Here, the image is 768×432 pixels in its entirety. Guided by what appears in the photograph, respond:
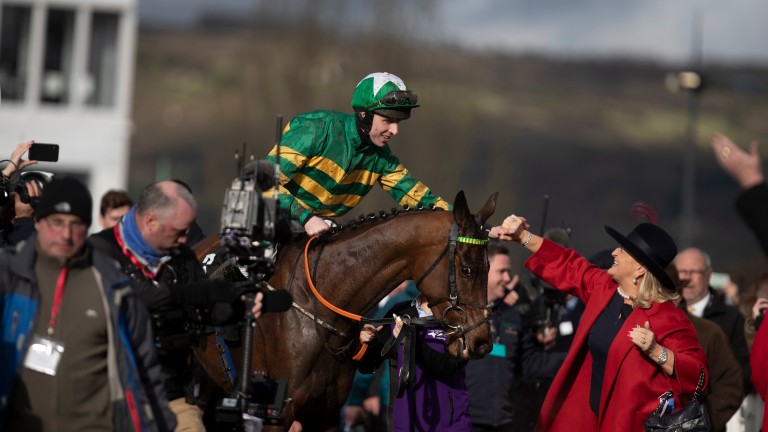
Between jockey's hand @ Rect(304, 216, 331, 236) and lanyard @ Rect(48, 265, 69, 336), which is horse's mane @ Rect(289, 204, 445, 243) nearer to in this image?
jockey's hand @ Rect(304, 216, 331, 236)

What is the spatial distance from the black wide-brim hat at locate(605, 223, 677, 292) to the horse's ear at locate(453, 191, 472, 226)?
2.99ft

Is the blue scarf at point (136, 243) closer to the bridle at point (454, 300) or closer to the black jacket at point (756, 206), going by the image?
the bridle at point (454, 300)

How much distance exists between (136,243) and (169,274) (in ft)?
0.97

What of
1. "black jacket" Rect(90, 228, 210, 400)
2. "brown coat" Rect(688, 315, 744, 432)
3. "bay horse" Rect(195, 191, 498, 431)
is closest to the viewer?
"black jacket" Rect(90, 228, 210, 400)

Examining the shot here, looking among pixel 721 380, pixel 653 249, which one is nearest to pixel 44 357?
pixel 653 249

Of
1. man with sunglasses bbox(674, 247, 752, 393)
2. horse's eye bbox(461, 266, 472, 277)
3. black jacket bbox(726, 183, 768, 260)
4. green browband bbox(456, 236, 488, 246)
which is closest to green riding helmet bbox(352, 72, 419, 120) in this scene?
green browband bbox(456, 236, 488, 246)

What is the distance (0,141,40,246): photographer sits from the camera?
7.24 metres

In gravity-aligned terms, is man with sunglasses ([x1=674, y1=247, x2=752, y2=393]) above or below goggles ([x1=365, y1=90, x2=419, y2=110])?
below

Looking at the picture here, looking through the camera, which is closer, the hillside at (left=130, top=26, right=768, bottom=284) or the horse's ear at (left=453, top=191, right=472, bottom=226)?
the horse's ear at (left=453, top=191, right=472, bottom=226)

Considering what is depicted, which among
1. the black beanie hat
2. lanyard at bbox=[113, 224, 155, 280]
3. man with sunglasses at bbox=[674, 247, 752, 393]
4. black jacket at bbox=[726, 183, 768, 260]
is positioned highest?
black jacket at bbox=[726, 183, 768, 260]

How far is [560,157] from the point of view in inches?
2466

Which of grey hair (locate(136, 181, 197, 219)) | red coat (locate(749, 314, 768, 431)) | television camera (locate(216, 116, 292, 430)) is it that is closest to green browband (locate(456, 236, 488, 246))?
television camera (locate(216, 116, 292, 430))

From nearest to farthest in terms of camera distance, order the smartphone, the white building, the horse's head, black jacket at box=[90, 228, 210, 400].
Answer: black jacket at box=[90, 228, 210, 400]
the horse's head
the smartphone
the white building

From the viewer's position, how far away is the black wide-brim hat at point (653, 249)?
262 inches
